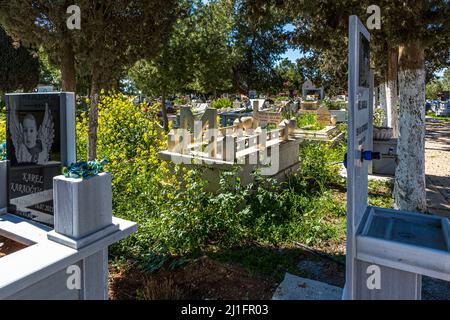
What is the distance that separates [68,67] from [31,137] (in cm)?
332

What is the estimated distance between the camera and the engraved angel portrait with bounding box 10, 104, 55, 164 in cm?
347

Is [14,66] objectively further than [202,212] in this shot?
Yes

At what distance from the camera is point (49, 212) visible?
348 centimetres

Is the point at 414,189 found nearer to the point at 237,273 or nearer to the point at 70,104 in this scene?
the point at 237,273

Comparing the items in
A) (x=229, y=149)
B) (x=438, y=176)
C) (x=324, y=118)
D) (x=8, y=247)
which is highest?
(x=324, y=118)

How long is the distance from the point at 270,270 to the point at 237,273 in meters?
0.36

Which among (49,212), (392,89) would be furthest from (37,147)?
(392,89)

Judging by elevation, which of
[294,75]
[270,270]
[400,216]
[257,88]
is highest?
[294,75]

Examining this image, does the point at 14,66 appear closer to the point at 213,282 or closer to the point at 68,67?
the point at 68,67

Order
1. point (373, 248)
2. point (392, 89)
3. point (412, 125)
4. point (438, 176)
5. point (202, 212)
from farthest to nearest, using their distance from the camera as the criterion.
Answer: point (392, 89) → point (438, 176) → point (412, 125) → point (202, 212) → point (373, 248)

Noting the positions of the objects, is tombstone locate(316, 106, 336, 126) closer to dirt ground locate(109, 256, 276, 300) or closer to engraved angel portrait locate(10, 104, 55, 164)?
dirt ground locate(109, 256, 276, 300)

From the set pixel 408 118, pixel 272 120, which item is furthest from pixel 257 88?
pixel 408 118

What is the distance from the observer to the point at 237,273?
12.3 feet

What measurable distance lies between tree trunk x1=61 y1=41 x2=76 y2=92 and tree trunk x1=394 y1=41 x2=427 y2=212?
17.4ft
